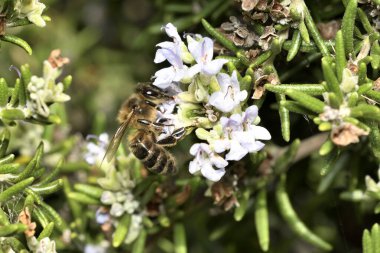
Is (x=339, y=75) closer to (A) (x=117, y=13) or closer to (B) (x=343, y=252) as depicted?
(B) (x=343, y=252)

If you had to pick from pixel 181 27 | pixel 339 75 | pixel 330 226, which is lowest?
pixel 330 226

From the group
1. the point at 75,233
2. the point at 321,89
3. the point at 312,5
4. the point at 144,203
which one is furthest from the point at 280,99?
the point at 75,233

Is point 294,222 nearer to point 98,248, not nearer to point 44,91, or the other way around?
point 98,248

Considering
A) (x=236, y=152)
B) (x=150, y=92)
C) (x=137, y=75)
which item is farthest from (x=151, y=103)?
(x=137, y=75)

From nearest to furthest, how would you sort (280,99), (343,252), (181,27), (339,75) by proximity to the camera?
(339,75) < (280,99) < (181,27) < (343,252)

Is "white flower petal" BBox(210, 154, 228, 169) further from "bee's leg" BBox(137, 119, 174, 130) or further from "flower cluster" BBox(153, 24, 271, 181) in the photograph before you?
"bee's leg" BBox(137, 119, 174, 130)

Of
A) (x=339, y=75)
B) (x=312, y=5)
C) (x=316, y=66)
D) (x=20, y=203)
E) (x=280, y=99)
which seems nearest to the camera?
(x=339, y=75)

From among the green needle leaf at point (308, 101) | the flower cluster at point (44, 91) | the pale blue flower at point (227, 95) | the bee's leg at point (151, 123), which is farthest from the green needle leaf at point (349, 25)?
the flower cluster at point (44, 91)

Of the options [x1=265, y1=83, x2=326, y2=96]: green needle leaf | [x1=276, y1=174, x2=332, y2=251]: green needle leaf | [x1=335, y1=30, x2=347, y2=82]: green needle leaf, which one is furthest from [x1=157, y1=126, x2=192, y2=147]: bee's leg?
Answer: [x1=276, y1=174, x2=332, y2=251]: green needle leaf

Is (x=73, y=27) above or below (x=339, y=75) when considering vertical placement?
below
